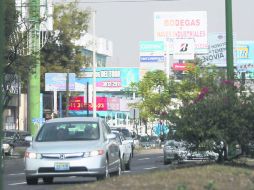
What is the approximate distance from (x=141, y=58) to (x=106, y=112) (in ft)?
35.3

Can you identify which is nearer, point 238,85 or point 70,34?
point 238,85

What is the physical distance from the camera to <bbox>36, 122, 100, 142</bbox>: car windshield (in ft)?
60.0

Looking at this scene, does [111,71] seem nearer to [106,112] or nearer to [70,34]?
[106,112]

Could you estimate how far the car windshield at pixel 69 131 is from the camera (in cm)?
1828

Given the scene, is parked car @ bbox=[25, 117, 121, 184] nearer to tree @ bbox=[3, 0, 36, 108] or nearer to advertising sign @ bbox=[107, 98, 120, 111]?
tree @ bbox=[3, 0, 36, 108]

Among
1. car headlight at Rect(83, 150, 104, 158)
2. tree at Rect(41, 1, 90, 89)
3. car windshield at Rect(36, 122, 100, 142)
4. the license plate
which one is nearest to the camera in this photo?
the license plate

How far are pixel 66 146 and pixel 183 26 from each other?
82737 mm

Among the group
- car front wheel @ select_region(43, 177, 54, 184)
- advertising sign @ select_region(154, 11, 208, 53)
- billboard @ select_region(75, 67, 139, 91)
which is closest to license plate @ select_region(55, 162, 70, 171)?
car front wheel @ select_region(43, 177, 54, 184)

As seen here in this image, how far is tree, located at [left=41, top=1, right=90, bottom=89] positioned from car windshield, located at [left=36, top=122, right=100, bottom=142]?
46.4 meters

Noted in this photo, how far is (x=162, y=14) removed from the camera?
326ft

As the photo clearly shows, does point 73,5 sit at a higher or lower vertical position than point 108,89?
Result: higher

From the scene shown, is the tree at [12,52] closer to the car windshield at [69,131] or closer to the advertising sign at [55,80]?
the car windshield at [69,131]

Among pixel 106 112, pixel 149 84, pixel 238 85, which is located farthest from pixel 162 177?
pixel 106 112

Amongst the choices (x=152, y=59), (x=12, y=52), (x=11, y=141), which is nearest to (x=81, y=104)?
(x=152, y=59)
